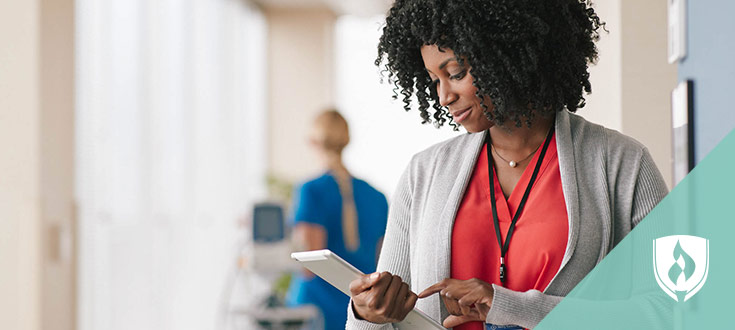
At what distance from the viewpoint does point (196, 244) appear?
5859 millimetres

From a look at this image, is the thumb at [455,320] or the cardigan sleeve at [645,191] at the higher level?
the cardigan sleeve at [645,191]

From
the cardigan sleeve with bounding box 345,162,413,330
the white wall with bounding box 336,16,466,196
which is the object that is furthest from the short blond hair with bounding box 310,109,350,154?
the white wall with bounding box 336,16,466,196

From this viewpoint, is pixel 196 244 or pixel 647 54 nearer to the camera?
pixel 647 54

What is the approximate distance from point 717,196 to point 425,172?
0.46 m

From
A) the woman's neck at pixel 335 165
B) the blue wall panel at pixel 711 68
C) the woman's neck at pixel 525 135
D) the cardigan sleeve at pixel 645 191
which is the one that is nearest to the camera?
the blue wall panel at pixel 711 68

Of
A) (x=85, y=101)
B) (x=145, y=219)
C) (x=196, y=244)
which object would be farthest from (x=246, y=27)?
(x=85, y=101)

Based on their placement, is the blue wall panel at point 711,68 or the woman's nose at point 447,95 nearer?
the blue wall panel at point 711,68

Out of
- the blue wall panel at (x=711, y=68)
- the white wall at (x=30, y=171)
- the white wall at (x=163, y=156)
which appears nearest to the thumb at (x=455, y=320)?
the blue wall panel at (x=711, y=68)

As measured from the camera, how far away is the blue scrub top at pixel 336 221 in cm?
355

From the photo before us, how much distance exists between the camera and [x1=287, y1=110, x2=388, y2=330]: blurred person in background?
11.7 ft

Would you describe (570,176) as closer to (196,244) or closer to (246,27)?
(196,244)

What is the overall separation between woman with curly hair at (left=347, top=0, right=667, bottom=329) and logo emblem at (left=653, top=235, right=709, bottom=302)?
0.19ft

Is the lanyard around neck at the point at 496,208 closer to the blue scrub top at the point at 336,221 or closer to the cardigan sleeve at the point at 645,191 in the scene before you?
the cardigan sleeve at the point at 645,191
